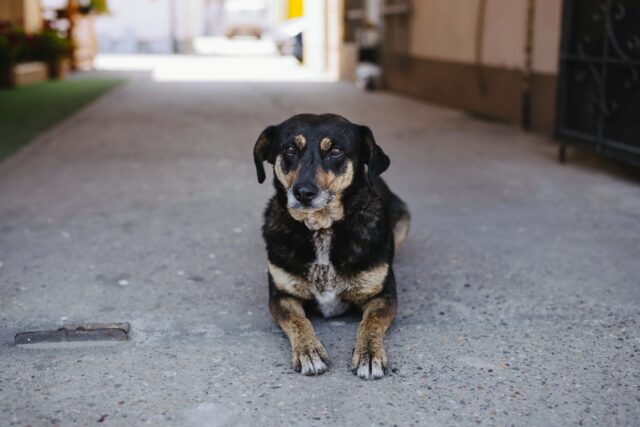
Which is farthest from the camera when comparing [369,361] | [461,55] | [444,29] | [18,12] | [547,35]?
[18,12]

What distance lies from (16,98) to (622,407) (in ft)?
43.1

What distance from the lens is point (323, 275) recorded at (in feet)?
Answer: 11.7

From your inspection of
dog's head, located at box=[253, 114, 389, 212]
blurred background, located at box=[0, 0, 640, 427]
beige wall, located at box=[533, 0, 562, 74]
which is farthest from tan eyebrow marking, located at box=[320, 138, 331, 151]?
beige wall, located at box=[533, 0, 562, 74]

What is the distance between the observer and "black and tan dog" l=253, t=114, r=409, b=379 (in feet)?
11.4

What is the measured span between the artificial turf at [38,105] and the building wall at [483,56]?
612cm

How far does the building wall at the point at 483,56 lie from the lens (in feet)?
30.8

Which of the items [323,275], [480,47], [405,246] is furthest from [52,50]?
[323,275]

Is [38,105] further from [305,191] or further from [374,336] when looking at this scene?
[374,336]

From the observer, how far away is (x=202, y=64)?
84.0 ft

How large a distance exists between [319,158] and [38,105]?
10664 mm

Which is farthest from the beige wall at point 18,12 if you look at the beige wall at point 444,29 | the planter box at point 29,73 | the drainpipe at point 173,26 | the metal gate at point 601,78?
A: the metal gate at point 601,78

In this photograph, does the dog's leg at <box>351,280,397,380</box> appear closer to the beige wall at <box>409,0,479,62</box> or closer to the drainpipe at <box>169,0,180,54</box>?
the beige wall at <box>409,0,479,62</box>

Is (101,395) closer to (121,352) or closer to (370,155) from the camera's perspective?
(121,352)

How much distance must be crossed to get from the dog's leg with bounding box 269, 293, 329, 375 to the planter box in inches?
563
